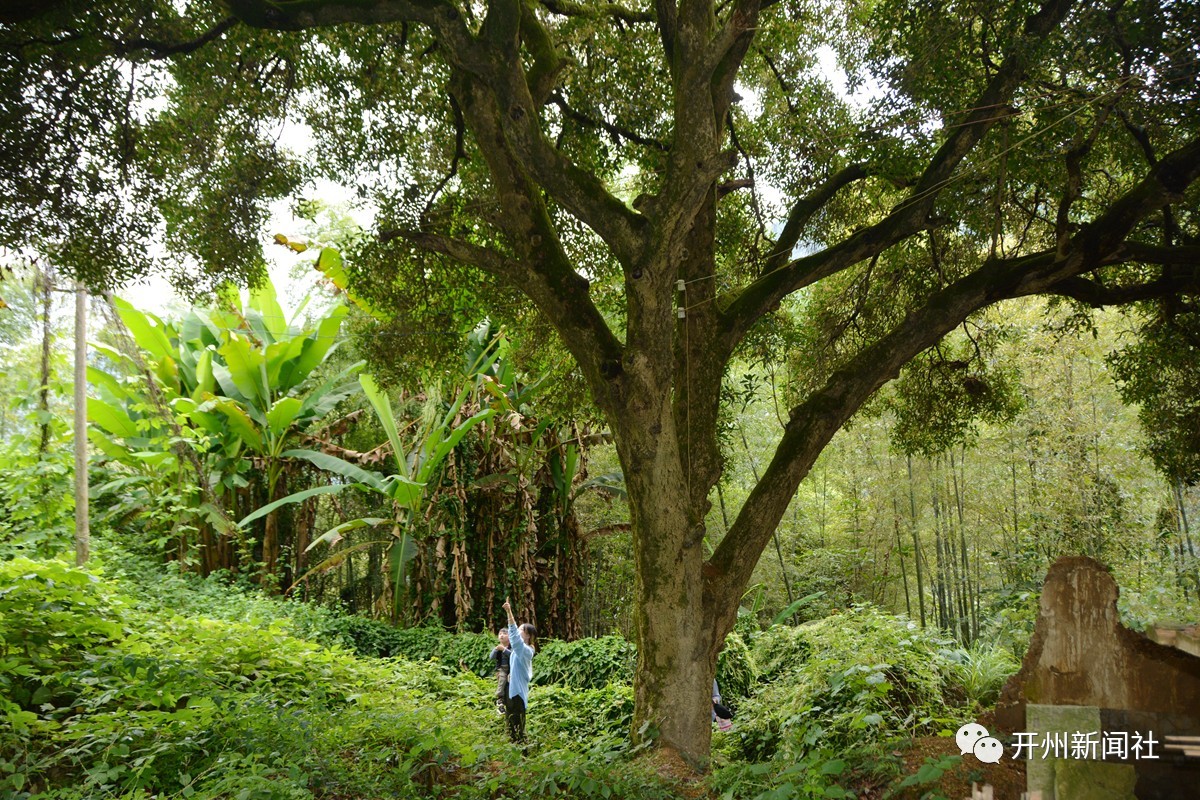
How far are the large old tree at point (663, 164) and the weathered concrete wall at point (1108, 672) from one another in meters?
2.11

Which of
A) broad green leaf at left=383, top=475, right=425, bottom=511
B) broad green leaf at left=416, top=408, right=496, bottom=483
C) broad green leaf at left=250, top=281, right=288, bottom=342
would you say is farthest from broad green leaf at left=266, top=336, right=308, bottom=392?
broad green leaf at left=416, top=408, right=496, bottom=483

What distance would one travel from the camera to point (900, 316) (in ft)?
24.4

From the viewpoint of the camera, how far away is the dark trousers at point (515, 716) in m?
6.66

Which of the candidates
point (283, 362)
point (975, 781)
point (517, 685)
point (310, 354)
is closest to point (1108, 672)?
point (975, 781)

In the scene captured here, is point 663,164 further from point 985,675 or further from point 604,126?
point 985,675

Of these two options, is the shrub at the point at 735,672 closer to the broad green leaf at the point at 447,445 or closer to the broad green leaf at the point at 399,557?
the broad green leaf at the point at 447,445

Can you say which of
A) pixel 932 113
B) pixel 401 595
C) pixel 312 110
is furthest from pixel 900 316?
pixel 401 595

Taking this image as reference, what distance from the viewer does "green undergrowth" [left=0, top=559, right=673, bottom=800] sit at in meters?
3.86

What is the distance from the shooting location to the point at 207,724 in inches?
171

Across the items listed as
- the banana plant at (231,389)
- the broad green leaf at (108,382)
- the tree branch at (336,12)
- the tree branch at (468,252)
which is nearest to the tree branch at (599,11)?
the tree branch at (336,12)

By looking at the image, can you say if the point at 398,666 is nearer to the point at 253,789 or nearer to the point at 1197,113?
the point at 253,789

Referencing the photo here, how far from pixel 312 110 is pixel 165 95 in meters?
1.03

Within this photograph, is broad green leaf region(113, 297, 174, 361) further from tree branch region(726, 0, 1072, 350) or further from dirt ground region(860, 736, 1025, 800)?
dirt ground region(860, 736, 1025, 800)

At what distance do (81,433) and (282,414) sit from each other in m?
3.72
